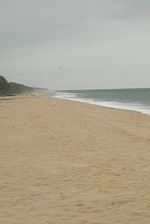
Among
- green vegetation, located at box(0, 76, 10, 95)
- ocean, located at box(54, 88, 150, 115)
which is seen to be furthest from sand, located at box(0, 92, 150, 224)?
green vegetation, located at box(0, 76, 10, 95)

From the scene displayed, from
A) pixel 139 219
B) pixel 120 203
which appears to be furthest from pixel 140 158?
pixel 139 219

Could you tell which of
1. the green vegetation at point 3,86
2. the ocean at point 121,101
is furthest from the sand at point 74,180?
the green vegetation at point 3,86

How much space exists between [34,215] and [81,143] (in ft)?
23.6

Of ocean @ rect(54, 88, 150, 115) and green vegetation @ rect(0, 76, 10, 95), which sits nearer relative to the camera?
ocean @ rect(54, 88, 150, 115)

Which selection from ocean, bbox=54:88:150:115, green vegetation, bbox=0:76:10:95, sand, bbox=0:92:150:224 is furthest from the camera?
green vegetation, bbox=0:76:10:95

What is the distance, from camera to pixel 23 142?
42.9ft

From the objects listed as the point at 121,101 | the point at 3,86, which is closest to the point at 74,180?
the point at 121,101

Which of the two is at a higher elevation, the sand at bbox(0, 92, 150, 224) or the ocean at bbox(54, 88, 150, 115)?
the ocean at bbox(54, 88, 150, 115)

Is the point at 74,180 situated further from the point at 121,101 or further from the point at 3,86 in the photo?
the point at 3,86

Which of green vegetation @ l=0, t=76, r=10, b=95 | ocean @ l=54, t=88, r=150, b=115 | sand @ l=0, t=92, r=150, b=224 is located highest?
green vegetation @ l=0, t=76, r=10, b=95

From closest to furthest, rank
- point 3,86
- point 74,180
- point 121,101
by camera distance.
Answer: point 74,180 < point 121,101 < point 3,86

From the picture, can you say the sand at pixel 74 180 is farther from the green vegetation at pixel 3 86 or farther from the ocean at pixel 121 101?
the green vegetation at pixel 3 86

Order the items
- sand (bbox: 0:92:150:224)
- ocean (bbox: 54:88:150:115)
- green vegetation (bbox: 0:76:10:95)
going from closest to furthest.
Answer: sand (bbox: 0:92:150:224)
ocean (bbox: 54:88:150:115)
green vegetation (bbox: 0:76:10:95)

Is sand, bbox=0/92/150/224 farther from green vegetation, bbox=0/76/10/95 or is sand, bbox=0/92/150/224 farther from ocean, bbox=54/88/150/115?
green vegetation, bbox=0/76/10/95
